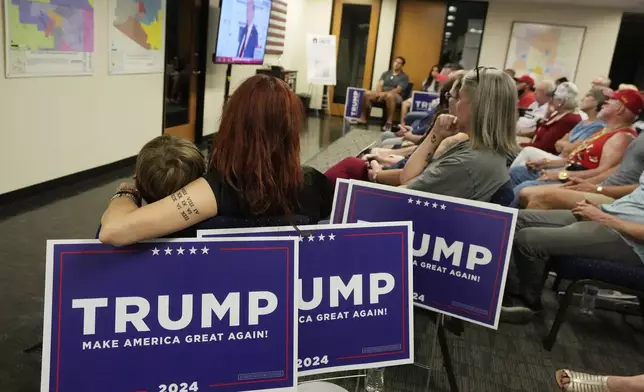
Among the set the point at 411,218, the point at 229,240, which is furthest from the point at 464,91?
the point at 229,240

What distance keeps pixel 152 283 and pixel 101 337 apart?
0.52ft

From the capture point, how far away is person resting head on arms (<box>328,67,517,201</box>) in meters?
2.02

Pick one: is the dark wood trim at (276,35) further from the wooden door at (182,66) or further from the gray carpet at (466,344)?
the gray carpet at (466,344)

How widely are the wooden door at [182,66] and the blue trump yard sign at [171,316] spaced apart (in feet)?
15.2

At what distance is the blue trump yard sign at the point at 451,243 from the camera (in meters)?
1.62

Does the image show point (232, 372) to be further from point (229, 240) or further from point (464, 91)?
point (464, 91)

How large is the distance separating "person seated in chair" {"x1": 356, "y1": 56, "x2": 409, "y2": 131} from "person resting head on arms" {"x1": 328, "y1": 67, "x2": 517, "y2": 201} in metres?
6.89

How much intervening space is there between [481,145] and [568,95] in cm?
265

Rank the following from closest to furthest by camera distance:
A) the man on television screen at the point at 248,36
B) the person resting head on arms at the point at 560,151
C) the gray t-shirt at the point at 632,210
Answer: the gray t-shirt at the point at 632,210, the person resting head on arms at the point at 560,151, the man on television screen at the point at 248,36

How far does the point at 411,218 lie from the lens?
1683 mm

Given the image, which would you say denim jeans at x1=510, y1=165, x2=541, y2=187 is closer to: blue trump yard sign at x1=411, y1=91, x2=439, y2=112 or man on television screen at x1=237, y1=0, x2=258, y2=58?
blue trump yard sign at x1=411, y1=91, x2=439, y2=112

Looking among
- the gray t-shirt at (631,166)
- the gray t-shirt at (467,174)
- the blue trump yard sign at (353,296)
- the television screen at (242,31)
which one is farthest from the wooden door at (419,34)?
the blue trump yard sign at (353,296)

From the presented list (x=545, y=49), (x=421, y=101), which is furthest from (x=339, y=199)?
(x=545, y=49)

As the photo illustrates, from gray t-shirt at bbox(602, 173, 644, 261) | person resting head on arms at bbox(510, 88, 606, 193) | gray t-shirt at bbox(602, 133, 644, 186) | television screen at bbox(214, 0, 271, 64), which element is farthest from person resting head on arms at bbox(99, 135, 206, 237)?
television screen at bbox(214, 0, 271, 64)
